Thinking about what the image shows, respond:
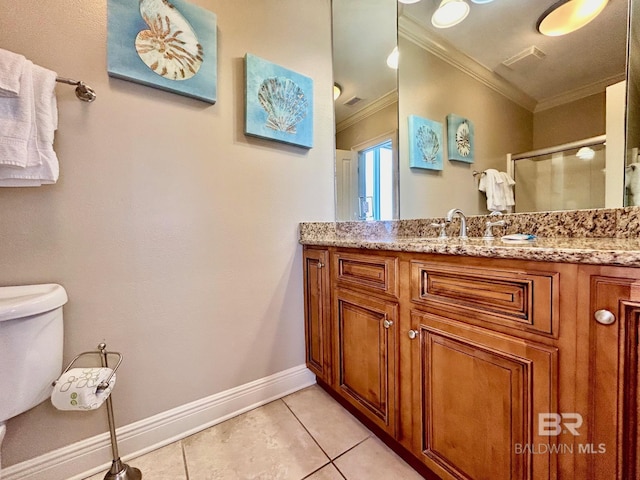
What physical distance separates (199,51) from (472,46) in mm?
1306

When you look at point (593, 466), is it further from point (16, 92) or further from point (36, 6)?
point (36, 6)

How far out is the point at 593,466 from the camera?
58 centimetres

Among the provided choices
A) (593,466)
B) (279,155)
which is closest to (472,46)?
(279,155)

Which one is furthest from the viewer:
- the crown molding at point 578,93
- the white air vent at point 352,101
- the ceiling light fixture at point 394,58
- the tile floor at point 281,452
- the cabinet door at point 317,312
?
the white air vent at point 352,101

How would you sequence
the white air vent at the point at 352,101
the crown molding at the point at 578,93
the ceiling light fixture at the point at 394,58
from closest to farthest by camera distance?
1. the crown molding at the point at 578,93
2. the ceiling light fixture at the point at 394,58
3. the white air vent at the point at 352,101

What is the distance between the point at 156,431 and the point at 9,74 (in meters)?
1.44

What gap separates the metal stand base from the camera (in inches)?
40.4

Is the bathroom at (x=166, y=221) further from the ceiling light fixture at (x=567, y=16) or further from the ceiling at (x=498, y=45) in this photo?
the ceiling light fixture at (x=567, y=16)

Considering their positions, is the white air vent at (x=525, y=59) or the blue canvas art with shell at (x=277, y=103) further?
the blue canvas art with shell at (x=277, y=103)

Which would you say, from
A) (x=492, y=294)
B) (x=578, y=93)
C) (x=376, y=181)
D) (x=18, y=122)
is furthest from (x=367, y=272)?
(x=18, y=122)

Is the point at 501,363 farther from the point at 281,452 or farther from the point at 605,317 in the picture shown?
the point at 281,452

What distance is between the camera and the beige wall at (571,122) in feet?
3.19

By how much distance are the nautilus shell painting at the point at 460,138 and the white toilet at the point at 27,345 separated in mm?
1802

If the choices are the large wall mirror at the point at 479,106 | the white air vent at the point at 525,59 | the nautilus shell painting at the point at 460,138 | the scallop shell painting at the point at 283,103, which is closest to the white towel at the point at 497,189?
the large wall mirror at the point at 479,106
